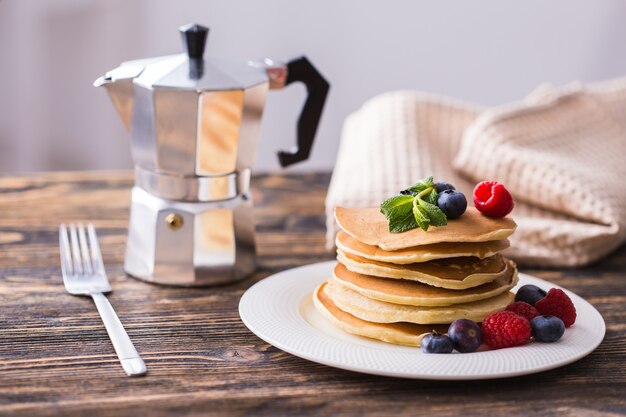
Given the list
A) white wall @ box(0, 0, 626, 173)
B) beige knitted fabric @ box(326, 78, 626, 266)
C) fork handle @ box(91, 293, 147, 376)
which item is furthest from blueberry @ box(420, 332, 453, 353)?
white wall @ box(0, 0, 626, 173)

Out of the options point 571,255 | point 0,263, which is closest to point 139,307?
point 0,263

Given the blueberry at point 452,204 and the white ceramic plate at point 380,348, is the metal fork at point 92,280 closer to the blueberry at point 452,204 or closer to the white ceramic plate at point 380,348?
the white ceramic plate at point 380,348

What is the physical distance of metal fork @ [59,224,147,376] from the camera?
0.94m

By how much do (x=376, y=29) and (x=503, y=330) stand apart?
7.10ft

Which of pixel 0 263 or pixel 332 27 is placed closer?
pixel 0 263

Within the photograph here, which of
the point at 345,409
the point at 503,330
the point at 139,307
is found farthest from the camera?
the point at 139,307

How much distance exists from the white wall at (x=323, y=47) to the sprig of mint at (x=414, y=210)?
200 cm

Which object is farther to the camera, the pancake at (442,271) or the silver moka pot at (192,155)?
the silver moka pot at (192,155)

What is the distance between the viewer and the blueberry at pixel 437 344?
928 mm

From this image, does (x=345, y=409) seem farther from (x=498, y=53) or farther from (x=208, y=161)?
(x=498, y=53)

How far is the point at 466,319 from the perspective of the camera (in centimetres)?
96

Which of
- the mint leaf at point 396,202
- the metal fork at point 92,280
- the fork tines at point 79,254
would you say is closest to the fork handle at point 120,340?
the metal fork at point 92,280

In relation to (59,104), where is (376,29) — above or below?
above

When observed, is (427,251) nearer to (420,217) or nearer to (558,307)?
(420,217)
